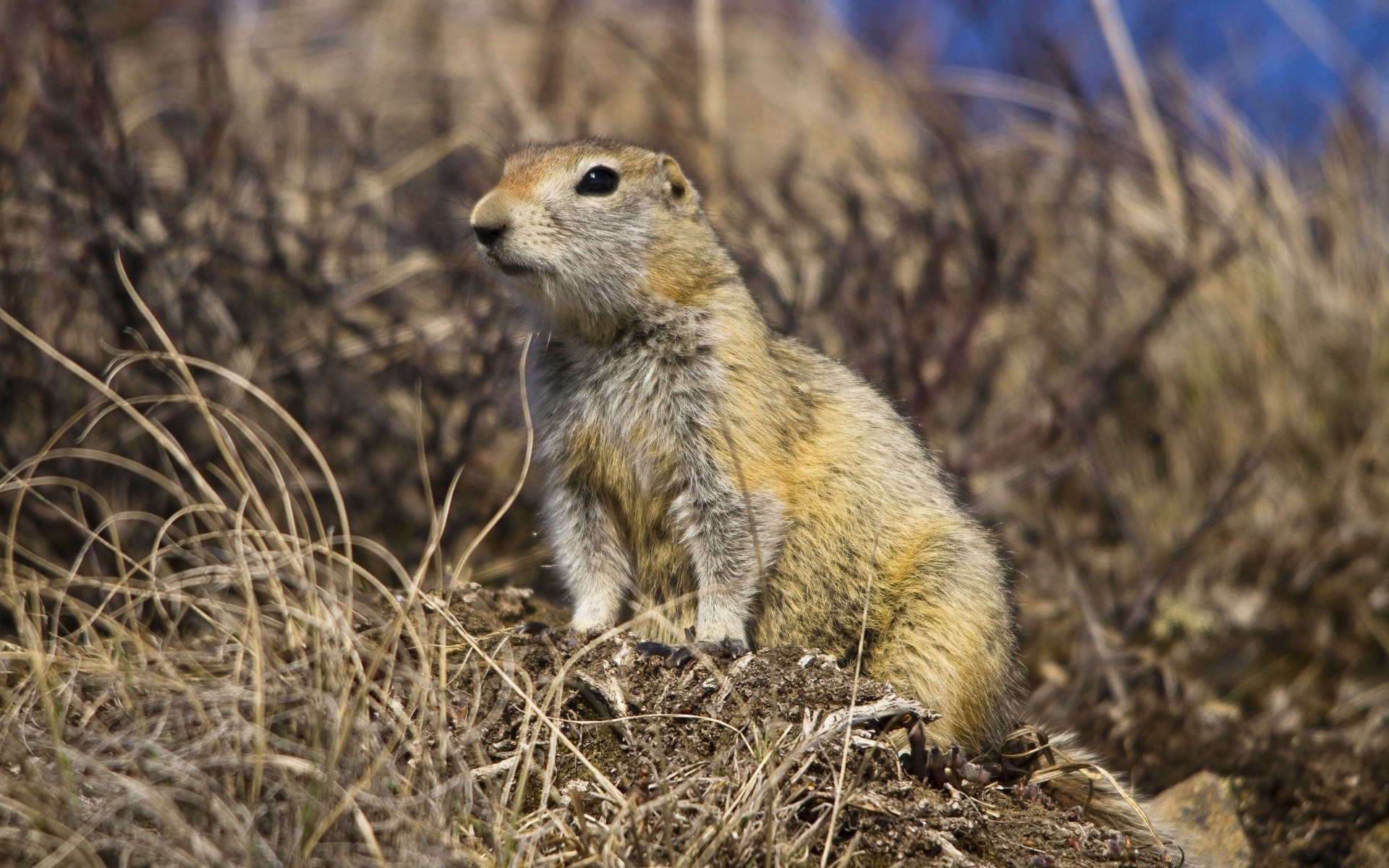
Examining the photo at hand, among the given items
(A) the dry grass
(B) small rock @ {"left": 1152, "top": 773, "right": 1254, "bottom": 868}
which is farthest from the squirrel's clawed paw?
(B) small rock @ {"left": 1152, "top": 773, "right": 1254, "bottom": 868}

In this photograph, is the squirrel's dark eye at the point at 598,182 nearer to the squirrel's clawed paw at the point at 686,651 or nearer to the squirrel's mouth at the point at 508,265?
the squirrel's mouth at the point at 508,265

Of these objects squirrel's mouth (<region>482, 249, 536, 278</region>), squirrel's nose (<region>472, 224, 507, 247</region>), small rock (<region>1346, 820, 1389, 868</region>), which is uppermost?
squirrel's nose (<region>472, 224, 507, 247</region>)

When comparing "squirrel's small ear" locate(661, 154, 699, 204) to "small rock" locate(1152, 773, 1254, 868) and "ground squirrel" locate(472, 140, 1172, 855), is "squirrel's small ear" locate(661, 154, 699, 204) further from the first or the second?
"small rock" locate(1152, 773, 1254, 868)

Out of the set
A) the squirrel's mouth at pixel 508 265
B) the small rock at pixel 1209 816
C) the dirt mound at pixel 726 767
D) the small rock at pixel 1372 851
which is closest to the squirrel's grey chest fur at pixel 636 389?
the squirrel's mouth at pixel 508 265

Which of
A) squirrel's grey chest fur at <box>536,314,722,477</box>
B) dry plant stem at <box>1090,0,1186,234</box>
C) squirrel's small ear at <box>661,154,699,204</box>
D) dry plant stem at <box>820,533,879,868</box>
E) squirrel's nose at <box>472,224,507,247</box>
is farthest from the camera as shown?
dry plant stem at <box>1090,0,1186,234</box>

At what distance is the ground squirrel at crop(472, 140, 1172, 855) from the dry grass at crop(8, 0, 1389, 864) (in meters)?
0.66

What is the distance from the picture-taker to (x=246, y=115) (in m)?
9.48

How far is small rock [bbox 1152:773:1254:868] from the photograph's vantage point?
4191 mm

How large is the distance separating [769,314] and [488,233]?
3.48 meters

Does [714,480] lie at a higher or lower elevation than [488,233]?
lower

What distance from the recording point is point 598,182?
4.29 m

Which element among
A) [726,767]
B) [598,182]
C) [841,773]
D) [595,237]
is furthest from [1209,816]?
[598,182]

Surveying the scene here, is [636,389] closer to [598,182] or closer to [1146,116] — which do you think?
[598,182]

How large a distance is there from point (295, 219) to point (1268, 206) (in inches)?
260
